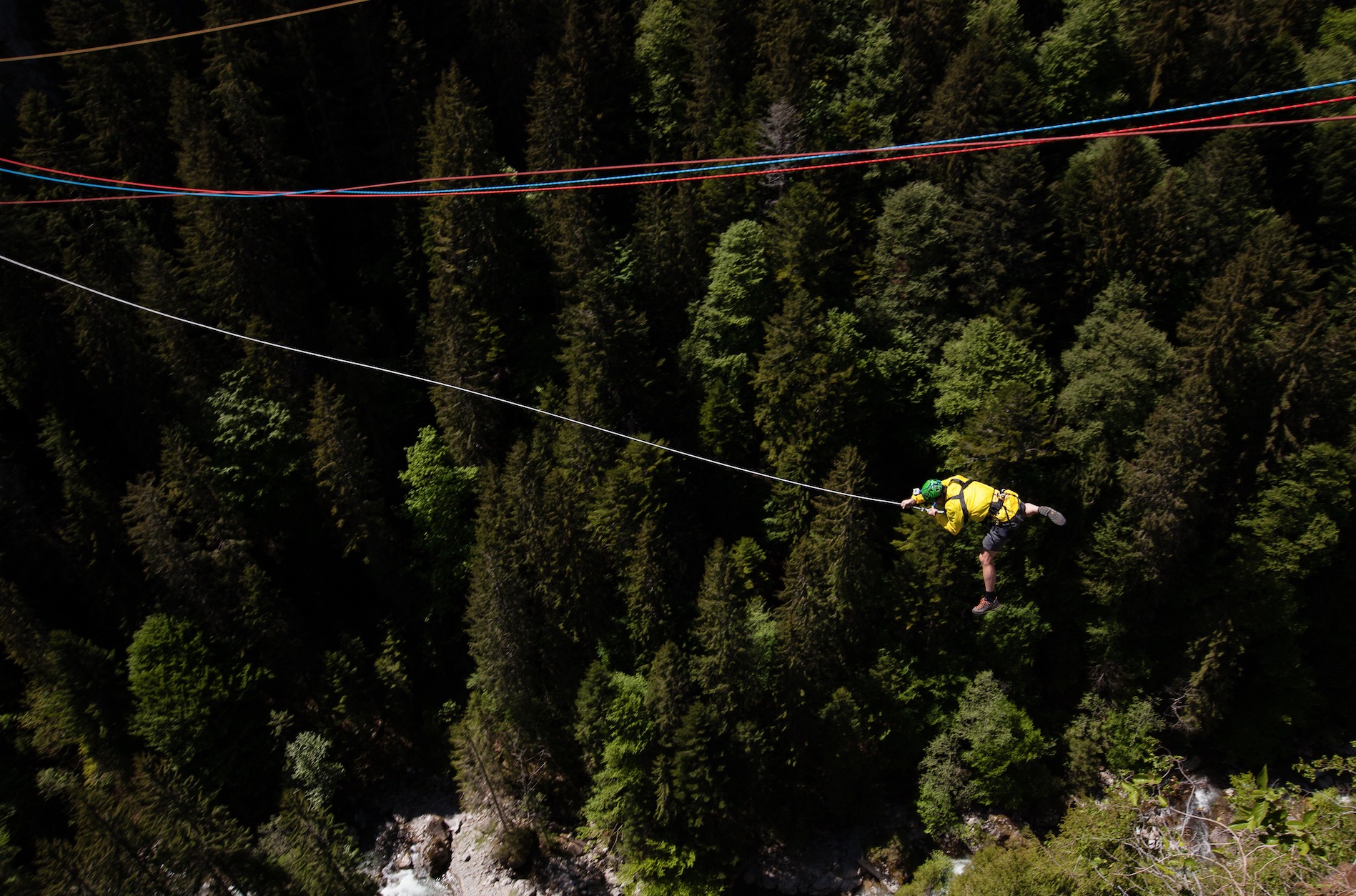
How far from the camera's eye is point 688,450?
34625mm

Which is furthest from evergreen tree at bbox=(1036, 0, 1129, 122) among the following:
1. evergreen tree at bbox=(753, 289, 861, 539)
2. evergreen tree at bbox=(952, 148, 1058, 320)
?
evergreen tree at bbox=(753, 289, 861, 539)

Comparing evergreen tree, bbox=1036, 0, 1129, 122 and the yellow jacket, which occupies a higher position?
evergreen tree, bbox=1036, 0, 1129, 122

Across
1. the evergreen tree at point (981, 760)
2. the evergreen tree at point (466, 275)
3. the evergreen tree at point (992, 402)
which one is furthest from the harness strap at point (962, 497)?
Answer: the evergreen tree at point (466, 275)

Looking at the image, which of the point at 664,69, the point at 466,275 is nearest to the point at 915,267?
the point at 664,69

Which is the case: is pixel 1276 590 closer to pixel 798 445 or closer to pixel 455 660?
pixel 798 445

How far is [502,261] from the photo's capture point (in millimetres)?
35656

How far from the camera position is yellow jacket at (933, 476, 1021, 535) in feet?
52.8

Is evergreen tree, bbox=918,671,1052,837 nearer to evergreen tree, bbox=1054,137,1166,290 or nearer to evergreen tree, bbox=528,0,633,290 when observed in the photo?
evergreen tree, bbox=1054,137,1166,290

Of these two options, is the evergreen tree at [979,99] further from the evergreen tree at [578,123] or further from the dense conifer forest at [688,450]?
the evergreen tree at [578,123]

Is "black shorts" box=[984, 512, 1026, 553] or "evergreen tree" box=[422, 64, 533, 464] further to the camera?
"evergreen tree" box=[422, 64, 533, 464]

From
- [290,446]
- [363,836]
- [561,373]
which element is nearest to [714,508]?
[561,373]

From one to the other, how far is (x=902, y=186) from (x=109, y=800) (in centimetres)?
3891

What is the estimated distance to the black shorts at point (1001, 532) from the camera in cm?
1633

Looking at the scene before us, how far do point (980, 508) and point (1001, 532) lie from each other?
836 millimetres
